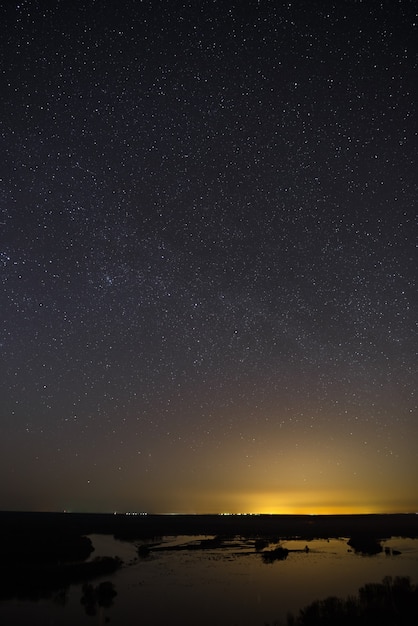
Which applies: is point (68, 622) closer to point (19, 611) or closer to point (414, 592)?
point (19, 611)

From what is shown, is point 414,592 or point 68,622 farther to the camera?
point 414,592

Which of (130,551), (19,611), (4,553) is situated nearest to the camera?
(19,611)

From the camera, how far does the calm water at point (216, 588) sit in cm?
1980

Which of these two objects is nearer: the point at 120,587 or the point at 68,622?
the point at 68,622

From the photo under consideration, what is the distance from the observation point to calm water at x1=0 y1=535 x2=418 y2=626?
19797 millimetres

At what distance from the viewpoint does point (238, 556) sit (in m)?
42.2

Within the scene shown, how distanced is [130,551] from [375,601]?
31759mm

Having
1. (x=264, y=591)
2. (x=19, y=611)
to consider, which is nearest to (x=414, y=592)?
(x=264, y=591)

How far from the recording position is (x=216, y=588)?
26375mm

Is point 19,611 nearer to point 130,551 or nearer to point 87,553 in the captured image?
point 87,553

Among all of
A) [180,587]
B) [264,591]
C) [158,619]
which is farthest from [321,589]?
[158,619]

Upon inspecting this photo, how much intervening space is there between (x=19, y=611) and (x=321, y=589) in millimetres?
16046

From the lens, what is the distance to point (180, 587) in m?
26.7

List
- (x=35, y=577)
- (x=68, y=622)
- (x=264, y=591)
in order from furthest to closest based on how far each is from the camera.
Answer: (x=35, y=577) → (x=264, y=591) → (x=68, y=622)
